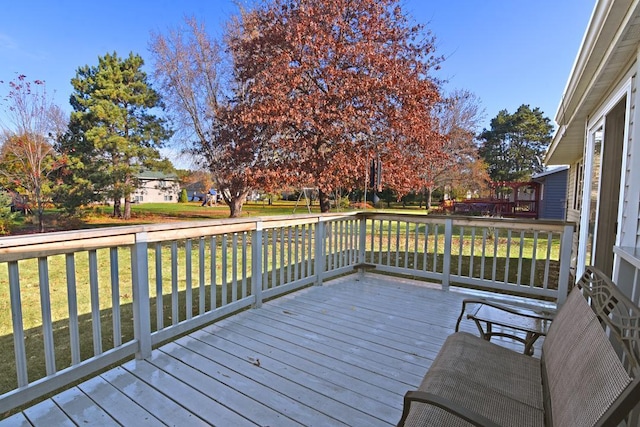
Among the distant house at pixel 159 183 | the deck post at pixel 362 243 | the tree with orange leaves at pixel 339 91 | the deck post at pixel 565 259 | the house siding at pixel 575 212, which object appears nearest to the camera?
the deck post at pixel 565 259

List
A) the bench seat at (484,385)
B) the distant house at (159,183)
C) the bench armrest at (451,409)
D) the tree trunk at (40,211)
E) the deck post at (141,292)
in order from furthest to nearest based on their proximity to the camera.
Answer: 1. the distant house at (159,183)
2. the tree trunk at (40,211)
3. the deck post at (141,292)
4. the bench seat at (484,385)
5. the bench armrest at (451,409)

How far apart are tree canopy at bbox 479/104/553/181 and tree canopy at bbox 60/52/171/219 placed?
2689cm

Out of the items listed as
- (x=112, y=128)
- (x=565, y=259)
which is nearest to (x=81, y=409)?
(x=565, y=259)

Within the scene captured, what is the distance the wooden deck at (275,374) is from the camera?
187 centimetres

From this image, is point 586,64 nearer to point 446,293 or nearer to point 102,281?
point 446,293

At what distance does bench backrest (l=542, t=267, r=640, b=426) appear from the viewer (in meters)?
0.88

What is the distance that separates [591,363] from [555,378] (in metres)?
0.33

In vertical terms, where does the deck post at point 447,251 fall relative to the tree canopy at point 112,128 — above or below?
below

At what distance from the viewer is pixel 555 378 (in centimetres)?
137

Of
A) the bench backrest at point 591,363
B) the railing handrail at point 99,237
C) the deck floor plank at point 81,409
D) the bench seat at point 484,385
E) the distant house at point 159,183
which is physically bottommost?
the deck floor plank at point 81,409

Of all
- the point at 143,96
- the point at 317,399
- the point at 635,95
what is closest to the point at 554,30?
the point at 635,95

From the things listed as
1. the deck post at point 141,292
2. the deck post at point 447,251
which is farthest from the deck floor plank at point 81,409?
the deck post at point 447,251

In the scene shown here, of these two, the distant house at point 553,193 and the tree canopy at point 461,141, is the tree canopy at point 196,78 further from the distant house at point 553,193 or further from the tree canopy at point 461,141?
the distant house at point 553,193

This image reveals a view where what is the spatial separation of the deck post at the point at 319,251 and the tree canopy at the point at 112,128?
13714 mm
